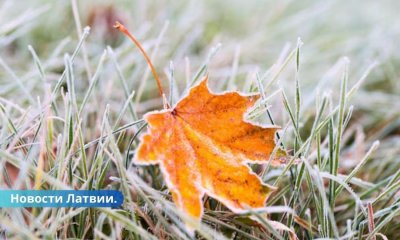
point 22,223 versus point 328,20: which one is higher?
point 328,20

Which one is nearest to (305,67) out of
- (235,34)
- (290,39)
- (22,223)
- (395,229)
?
(290,39)

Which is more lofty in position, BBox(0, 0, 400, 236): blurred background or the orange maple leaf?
BBox(0, 0, 400, 236): blurred background

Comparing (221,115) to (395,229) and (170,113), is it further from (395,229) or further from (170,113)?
(395,229)

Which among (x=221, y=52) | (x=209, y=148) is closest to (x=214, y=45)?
(x=221, y=52)

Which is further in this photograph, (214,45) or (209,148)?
(214,45)

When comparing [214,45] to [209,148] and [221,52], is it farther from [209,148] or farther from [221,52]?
[209,148]

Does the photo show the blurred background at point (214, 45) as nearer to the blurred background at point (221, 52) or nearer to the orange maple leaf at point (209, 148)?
the blurred background at point (221, 52)

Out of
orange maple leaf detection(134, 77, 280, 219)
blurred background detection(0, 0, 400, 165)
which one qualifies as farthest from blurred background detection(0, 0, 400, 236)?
orange maple leaf detection(134, 77, 280, 219)

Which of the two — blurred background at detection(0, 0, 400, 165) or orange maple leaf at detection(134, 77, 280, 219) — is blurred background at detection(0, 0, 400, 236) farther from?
orange maple leaf at detection(134, 77, 280, 219)
